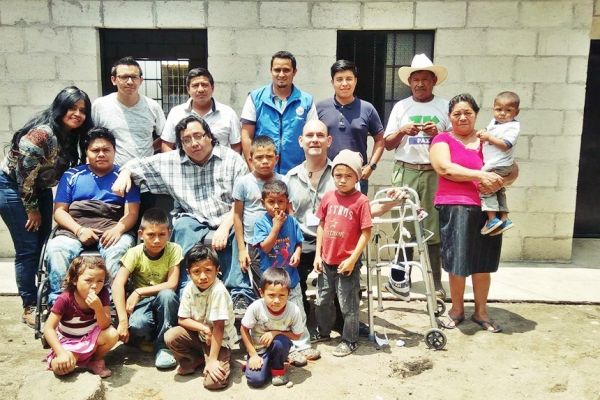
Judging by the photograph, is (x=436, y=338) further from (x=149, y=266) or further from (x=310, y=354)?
(x=149, y=266)

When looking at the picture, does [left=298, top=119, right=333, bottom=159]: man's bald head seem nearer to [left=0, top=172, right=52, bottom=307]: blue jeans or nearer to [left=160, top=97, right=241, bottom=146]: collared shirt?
[left=160, top=97, right=241, bottom=146]: collared shirt

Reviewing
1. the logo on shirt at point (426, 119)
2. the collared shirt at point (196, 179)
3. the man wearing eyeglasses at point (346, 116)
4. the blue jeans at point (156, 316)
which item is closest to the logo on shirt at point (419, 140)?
the logo on shirt at point (426, 119)

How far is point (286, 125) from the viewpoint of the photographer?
4.32 meters

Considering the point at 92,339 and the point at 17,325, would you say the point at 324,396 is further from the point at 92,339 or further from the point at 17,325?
the point at 17,325

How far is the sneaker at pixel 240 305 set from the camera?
369 cm

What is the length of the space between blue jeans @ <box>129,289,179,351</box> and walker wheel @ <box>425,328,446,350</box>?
1795 mm

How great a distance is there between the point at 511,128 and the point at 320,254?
5.56 feet

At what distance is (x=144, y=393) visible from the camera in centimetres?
322

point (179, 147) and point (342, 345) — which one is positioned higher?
point (179, 147)

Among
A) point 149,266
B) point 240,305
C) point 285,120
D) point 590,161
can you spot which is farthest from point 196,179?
point 590,161

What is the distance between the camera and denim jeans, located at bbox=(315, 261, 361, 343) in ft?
12.1

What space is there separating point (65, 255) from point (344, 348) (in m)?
2.07

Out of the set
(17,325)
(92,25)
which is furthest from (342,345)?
(92,25)

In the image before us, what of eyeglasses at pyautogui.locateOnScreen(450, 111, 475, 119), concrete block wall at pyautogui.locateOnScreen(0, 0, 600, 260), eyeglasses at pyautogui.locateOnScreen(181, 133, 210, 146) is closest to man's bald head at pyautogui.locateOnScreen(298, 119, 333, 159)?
eyeglasses at pyautogui.locateOnScreen(181, 133, 210, 146)
